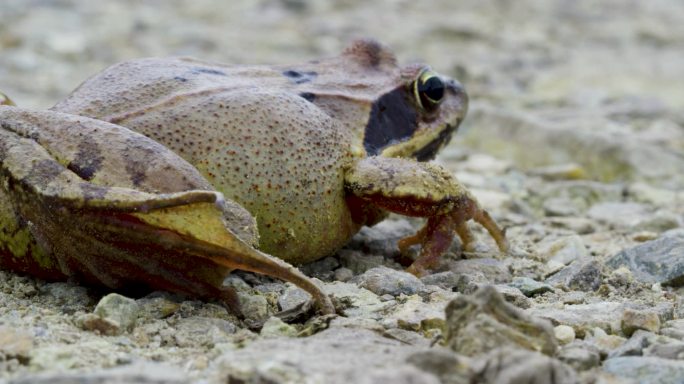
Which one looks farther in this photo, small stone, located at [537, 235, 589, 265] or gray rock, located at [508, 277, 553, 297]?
small stone, located at [537, 235, 589, 265]

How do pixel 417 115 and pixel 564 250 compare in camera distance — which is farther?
pixel 417 115

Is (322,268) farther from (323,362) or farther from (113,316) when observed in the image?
(323,362)

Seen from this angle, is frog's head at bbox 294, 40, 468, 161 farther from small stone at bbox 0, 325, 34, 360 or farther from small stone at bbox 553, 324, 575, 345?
small stone at bbox 0, 325, 34, 360

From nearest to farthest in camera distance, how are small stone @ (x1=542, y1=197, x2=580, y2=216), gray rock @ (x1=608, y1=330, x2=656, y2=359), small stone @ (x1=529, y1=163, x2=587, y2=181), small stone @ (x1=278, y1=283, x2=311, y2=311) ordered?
gray rock @ (x1=608, y1=330, x2=656, y2=359) < small stone @ (x1=278, y1=283, x2=311, y2=311) < small stone @ (x1=542, y1=197, x2=580, y2=216) < small stone @ (x1=529, y1=163, x2=587, y2=181)

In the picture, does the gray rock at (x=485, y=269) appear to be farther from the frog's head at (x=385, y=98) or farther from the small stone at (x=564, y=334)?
the small stone at (x=564, y=334)

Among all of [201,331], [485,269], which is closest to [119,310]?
[201,331]

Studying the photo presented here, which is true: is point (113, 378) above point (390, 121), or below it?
below

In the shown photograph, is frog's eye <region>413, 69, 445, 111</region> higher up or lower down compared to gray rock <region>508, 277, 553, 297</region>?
higher up

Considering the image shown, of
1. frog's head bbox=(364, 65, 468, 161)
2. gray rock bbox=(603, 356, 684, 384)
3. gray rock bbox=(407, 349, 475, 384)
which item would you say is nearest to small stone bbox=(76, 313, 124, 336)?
gray rock bbox=(407, 349, 475, 384)

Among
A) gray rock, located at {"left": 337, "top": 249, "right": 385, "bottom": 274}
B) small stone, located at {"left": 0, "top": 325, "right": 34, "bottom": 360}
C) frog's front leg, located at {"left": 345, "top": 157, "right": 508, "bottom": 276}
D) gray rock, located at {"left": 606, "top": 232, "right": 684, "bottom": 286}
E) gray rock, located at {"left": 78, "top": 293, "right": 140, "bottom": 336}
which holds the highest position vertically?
frog's front leg, located at {"left": 345, "top": 157, "right": 508, "bottom": 276}
